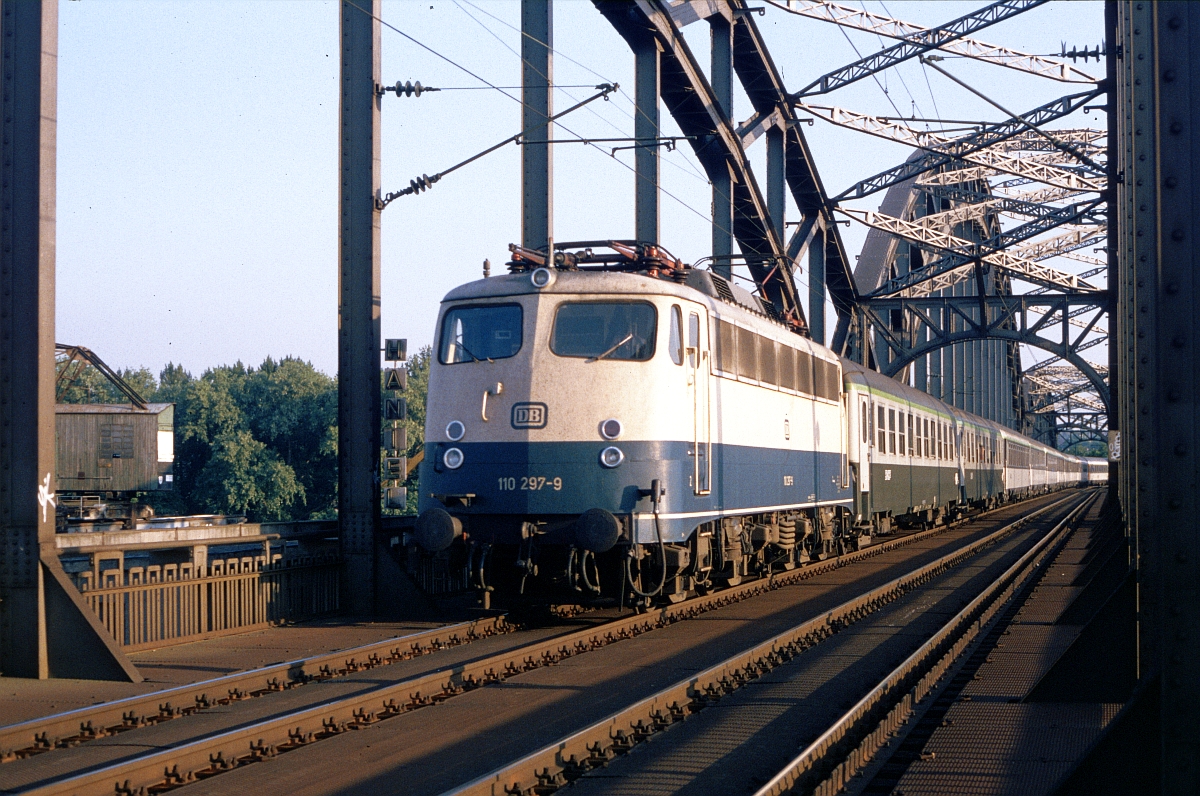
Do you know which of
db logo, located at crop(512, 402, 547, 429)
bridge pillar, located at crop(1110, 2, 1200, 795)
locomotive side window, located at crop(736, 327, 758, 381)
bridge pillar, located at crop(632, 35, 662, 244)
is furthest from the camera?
bridge pillar, located at crop(632, 35, 662, 244)

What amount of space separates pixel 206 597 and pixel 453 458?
10.2 feet

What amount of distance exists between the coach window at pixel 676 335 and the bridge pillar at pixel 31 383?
6.20m

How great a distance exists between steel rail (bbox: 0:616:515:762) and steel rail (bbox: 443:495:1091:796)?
3241 mm

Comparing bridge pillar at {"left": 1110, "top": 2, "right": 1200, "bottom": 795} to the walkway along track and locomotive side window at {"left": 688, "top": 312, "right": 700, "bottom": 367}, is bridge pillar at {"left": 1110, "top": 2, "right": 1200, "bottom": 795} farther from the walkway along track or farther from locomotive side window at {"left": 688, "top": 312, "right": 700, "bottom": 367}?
locomotive side window at {"left": 688, "top": 312, "right": 700, "bottom": 367}

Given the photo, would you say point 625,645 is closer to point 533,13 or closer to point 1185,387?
point 1185,387

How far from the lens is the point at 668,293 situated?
1358 centimetres

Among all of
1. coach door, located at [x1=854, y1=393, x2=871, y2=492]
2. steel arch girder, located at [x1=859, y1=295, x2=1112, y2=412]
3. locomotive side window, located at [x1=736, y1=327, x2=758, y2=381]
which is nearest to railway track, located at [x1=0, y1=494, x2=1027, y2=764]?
locomotive side window, located at [x1=736, y1=327, x2=758, y2=381]

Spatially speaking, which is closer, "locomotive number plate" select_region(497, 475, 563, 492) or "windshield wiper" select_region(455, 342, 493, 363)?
"locomotive number plate" select_region(497, 475, 563, 492)

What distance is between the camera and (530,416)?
13328 millimetres

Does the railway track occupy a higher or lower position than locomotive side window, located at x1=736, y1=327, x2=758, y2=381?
lower

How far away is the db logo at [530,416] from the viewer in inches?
523

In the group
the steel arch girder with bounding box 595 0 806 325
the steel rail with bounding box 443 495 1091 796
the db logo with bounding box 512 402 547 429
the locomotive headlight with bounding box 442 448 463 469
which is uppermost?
the steel arch girder with bounding box 595 0 806 325

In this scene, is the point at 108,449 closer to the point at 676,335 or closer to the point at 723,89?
the point at 723,89

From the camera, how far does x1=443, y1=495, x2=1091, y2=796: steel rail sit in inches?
277
